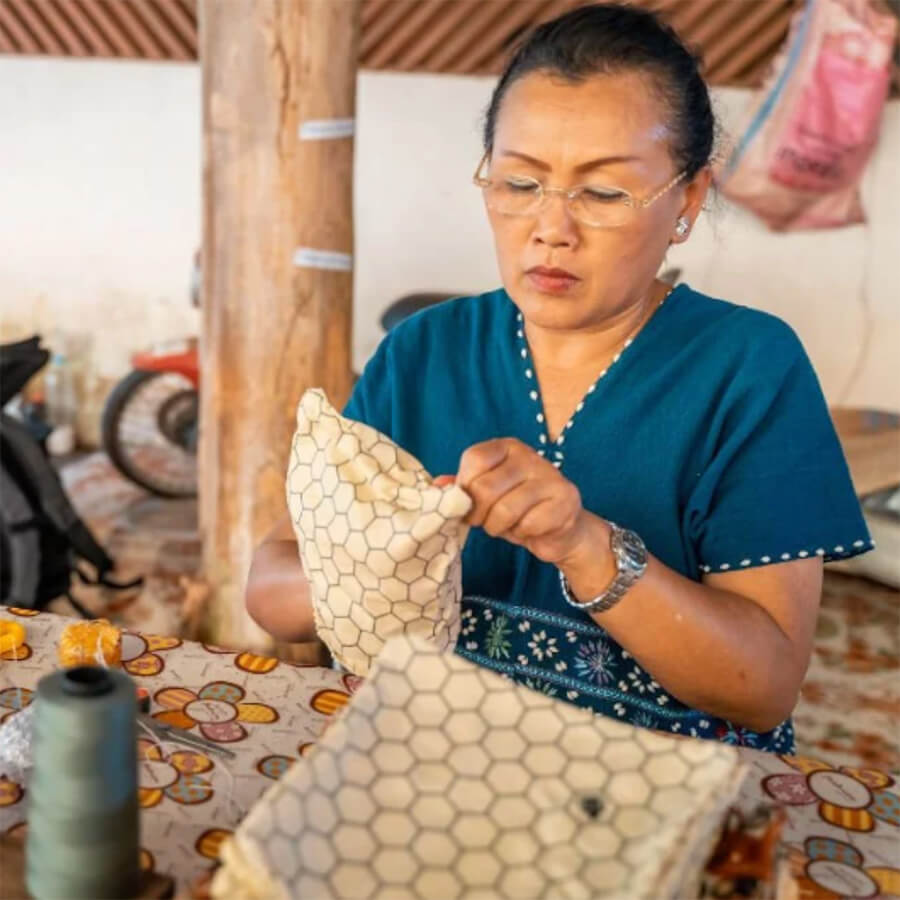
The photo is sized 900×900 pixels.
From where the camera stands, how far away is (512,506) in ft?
3.26

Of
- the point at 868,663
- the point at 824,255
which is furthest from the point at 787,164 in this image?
the point at 868,663

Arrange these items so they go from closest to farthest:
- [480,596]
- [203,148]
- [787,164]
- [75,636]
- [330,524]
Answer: [330,524] → [75,636] → [480,596] → [203,148] → [787,164]

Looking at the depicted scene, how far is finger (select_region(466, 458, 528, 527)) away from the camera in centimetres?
98

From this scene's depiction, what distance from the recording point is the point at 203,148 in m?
2.53

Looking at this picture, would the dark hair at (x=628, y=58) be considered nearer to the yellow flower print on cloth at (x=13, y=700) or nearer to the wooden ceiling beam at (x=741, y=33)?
the yellow flower print on cloth at (x=13, y=700)

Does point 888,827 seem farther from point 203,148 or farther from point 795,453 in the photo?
point 203,148

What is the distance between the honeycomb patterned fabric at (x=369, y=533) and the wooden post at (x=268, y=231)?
146 centimetres

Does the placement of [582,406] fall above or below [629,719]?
above

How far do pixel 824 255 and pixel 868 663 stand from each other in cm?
145

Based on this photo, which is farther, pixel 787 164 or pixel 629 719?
pixel 787 164

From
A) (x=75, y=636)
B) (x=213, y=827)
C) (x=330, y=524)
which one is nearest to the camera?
(x=213, y=827)

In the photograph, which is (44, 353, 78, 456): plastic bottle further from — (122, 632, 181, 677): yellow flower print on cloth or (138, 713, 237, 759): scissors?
(138, 713, 237, 759): scissors

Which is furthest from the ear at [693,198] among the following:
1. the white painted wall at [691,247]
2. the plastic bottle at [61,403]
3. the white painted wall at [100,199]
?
the plastic bottle at [61,403]

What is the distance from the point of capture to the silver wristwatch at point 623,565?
1.08m
